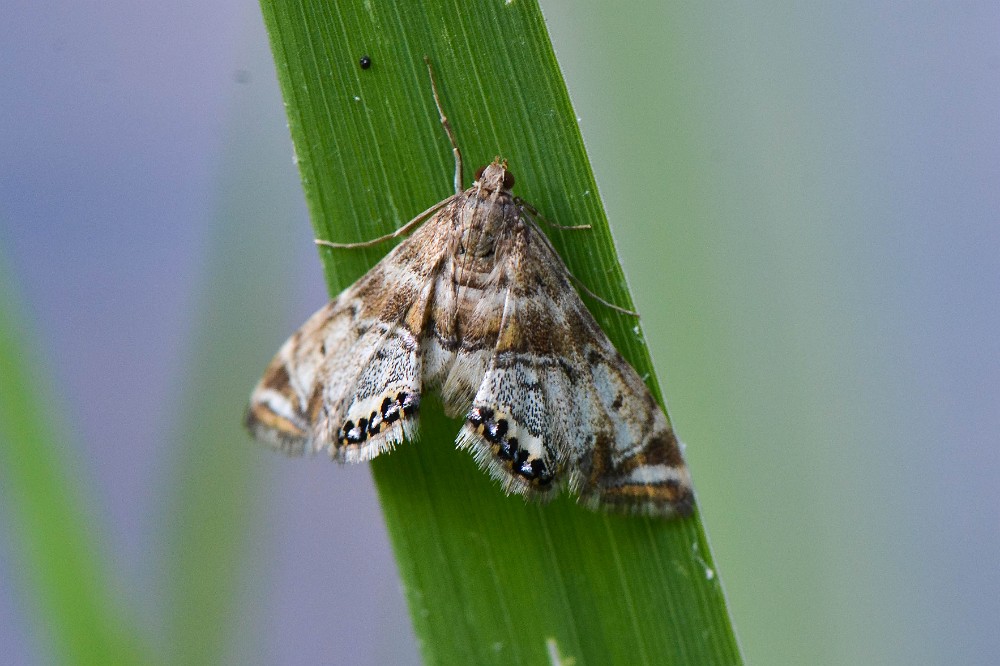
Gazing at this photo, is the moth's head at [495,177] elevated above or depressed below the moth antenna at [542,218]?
above

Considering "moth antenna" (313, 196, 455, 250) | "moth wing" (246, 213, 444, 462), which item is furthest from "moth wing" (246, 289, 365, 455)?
"moth antenna" (313, 196, 455, 250)

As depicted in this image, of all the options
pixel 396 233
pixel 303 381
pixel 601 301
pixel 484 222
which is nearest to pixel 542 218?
pixel 484 222

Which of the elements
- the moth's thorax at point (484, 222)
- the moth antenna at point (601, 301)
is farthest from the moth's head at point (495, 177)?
the moth antenna at point (601, 301)

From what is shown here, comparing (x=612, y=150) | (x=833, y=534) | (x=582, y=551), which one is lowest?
(x=833, y=534)

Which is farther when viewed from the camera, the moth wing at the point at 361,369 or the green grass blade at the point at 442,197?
the moth wing at the point at 361,369

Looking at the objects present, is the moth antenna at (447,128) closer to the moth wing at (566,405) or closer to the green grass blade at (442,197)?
the green grass blade at (442,197)

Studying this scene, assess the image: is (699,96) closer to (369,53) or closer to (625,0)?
(625,0)

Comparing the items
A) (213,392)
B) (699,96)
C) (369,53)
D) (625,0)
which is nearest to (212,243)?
(213,392)

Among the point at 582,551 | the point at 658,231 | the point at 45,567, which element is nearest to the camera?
the point at 45,567

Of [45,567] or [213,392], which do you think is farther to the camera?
[213,392]
